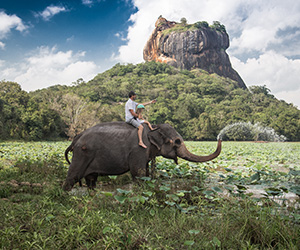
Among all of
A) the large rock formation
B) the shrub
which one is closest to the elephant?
the shrub

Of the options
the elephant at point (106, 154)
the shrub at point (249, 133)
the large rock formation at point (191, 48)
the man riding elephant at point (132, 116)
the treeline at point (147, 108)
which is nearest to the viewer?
the elephant at point (106, 154)

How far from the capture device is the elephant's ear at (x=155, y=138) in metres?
5.07

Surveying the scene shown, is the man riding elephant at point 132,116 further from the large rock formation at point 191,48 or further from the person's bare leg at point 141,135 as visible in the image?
the large rock formation at point 191,48

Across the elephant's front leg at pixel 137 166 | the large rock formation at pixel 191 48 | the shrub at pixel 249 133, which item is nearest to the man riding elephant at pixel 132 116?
the elephant's front leg at pixel 137 166

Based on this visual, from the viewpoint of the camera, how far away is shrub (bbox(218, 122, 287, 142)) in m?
41.8

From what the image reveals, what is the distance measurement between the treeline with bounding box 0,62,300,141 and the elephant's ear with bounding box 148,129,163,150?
851 inches

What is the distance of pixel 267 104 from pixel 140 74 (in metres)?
49.9

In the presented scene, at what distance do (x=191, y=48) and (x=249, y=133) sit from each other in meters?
81.7

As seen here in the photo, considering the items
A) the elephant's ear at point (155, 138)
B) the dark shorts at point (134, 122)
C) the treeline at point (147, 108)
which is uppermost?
the treeline at point (147, 108)

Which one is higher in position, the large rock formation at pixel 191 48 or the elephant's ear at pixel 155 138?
the large rock formation at pixel 191 48

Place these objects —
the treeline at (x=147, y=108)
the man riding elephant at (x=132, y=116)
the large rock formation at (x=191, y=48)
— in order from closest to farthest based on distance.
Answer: the man riding elephant at (x=132, y=116)
the treeline at (x=147, y=108)
the large rock formation at (x=191, y=48)

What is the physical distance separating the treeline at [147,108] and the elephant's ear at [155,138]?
2161 cm

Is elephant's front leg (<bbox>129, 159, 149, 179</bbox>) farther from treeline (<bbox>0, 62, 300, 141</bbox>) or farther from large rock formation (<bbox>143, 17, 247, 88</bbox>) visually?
large rock formation (<bbox>143, 17, 247, 88</bbox>)

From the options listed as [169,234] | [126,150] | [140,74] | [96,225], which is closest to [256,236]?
[169,234]
